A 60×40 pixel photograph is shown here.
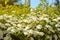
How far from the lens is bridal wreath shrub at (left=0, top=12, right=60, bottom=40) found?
3570 millimetres

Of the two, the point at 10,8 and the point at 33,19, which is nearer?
the point at 33,19

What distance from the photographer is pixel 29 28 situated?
12.5ft

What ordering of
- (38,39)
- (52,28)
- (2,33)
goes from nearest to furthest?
(2,33) → (38,39) → (52,28)

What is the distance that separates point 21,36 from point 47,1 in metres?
2.29

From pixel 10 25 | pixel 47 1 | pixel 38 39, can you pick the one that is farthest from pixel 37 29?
pixel 47 1

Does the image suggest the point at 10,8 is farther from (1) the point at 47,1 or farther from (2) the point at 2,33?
(2) the point at 2,33

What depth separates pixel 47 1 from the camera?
18.8 ft

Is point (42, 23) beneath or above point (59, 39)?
above

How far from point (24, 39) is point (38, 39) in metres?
0.28

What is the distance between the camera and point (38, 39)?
3779 millimetres

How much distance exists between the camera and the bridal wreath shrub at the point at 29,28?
3.57m

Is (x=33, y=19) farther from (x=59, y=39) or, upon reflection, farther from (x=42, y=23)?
(x=59, y=39)

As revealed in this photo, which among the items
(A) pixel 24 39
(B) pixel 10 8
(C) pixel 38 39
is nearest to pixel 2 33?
(A) pixel 24 39

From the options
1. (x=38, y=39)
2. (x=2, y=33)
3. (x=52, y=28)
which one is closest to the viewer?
(x=2, y=33)
